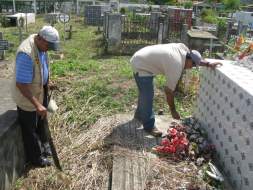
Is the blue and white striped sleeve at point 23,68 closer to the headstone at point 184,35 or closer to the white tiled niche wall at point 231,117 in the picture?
the white tiled niche wall at point 231,117

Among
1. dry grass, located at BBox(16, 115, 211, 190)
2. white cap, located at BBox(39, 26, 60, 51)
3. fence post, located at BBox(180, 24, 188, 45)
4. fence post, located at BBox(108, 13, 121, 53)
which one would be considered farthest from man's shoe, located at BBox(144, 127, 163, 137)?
fence post, located at BBox(108, 13, 121, 53)

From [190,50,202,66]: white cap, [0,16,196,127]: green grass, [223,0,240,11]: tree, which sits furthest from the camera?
[223,0,240,11]: tree

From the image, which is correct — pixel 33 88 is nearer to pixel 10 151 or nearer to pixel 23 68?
pixel 23 68

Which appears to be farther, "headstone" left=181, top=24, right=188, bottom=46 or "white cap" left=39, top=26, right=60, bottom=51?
"headstone" left=181, top=24, right=188, bottom=46

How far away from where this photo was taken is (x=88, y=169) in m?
Result: 4.74

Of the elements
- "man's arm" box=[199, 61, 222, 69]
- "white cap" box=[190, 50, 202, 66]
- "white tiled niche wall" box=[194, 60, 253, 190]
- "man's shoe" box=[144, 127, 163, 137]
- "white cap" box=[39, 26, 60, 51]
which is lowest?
"man's shoe" box=[144, 127, 163, 137]

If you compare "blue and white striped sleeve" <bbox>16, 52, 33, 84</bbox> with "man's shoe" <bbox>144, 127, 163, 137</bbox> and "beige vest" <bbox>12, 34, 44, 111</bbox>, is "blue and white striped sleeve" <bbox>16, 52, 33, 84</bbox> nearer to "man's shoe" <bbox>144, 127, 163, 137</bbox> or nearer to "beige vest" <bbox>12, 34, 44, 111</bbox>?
"beige vest" <bbox>12, 34, 44, 111</bbox>

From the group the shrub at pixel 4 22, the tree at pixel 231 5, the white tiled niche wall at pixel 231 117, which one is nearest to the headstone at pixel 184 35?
the white tiled niche wall at pixel 231 117

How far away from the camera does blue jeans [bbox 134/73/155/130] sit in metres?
5.19

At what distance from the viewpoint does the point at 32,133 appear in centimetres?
457

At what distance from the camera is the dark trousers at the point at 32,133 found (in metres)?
4.44

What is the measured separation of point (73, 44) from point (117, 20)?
112 inches

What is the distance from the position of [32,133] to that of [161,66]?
199 centimetres

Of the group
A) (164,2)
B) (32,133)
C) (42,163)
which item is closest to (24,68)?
(32,133)
